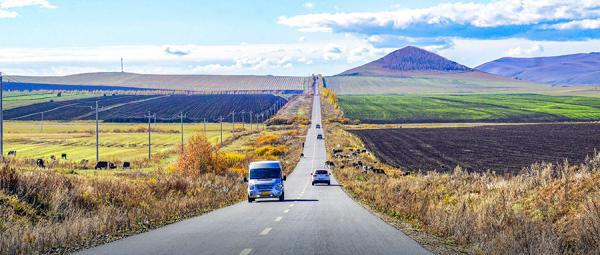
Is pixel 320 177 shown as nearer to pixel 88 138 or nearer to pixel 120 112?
pixel 88 138

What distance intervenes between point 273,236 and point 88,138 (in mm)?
103682

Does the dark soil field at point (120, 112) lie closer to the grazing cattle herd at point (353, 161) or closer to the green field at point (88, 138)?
the green field at point (88, 138)

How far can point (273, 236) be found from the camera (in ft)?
59.4

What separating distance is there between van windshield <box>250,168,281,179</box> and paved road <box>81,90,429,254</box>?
9.56m

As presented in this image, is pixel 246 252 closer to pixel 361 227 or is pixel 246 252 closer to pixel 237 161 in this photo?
pixel 361 227

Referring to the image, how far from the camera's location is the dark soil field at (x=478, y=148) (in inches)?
2559

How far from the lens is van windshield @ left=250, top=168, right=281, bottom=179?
37.3 metres

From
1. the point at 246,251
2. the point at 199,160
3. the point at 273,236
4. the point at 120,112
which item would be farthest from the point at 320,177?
the point at 120,112

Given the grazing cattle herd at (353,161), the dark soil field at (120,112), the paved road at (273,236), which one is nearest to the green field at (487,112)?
the dark soil field at (120,112)

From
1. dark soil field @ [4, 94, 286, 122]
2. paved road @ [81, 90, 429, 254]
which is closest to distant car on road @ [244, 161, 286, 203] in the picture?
paved road @ [81, 90, 429, 254]

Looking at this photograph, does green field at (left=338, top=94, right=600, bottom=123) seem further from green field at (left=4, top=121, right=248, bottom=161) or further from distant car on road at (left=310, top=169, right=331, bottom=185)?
distant car on road at (left=310, top=169, right=331, bottom=185)

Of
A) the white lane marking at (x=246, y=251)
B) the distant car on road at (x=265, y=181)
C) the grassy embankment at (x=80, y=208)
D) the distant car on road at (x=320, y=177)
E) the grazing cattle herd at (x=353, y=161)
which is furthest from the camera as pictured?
the grazing cattle herd at (x=353, y=161)

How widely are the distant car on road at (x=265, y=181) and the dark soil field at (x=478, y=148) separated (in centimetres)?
2076

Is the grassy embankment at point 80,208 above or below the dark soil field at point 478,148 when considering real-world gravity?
above
